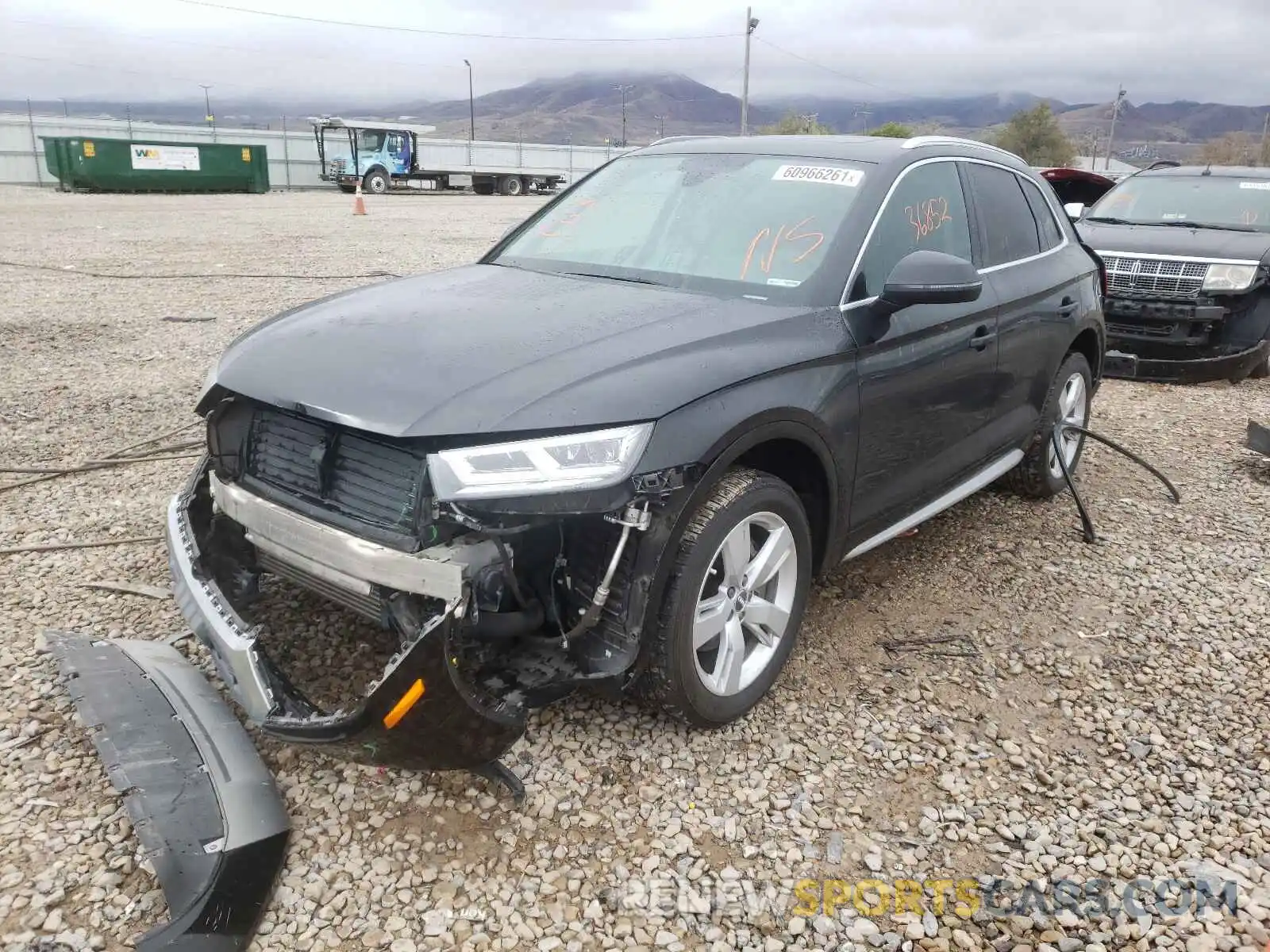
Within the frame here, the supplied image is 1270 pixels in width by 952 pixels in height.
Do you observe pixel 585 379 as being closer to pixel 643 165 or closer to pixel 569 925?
pixel 569 925

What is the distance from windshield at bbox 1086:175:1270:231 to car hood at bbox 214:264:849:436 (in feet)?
23.6

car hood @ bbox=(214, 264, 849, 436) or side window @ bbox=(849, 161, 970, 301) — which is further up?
side window @ bbox=(849, 161, 970, 301)

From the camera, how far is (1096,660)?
3576 millimetres

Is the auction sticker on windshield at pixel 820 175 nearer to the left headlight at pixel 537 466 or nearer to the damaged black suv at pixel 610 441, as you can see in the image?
the damaged black suv at pixel 610 441

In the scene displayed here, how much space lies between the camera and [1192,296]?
24.9ft

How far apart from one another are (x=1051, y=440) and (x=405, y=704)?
Answer: 3.81 metres

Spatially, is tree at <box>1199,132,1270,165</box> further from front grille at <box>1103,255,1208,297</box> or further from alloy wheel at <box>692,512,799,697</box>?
alloy wheel at <box>692,512,799,697</box>

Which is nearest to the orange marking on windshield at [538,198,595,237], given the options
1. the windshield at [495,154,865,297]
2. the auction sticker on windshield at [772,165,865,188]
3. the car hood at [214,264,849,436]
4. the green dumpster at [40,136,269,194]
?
the windshield at [495,154,865,297]

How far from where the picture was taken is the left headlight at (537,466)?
238 centimetres

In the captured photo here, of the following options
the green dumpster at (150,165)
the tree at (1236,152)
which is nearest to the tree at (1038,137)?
the tree at (1236,152)

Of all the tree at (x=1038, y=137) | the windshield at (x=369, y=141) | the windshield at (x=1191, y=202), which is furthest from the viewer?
the tree at (x=1038, y=137)

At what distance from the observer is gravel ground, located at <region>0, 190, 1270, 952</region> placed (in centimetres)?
235

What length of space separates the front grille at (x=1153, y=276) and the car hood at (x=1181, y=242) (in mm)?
91

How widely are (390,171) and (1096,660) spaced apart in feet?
118
